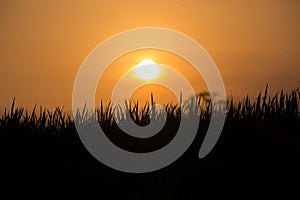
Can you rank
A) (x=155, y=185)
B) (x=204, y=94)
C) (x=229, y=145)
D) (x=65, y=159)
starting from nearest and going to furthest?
(x=155, y=185)
(x=229, y=145)
(x=65, y=159)
(x=204, y=94)

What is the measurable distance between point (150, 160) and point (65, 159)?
0.80 m

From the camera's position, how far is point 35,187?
12.9 ft

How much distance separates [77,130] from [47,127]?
0.45 meters

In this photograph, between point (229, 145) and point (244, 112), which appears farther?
point (244, 112)

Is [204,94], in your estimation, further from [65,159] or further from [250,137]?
[65,159]

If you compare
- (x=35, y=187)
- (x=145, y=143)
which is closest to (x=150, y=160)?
(x=145, y=143)

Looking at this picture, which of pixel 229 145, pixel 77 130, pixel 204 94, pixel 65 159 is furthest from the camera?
pixel 204 94

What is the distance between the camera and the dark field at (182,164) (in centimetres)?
352

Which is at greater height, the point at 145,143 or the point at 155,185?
the point at 145,143

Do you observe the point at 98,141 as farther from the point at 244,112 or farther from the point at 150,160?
the point at 244,112

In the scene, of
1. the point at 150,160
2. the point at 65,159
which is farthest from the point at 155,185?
the point at 65,159

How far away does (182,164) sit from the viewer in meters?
3.77

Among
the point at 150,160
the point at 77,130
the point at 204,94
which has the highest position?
the point at 204,94

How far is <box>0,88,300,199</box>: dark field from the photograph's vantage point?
3.52 m
